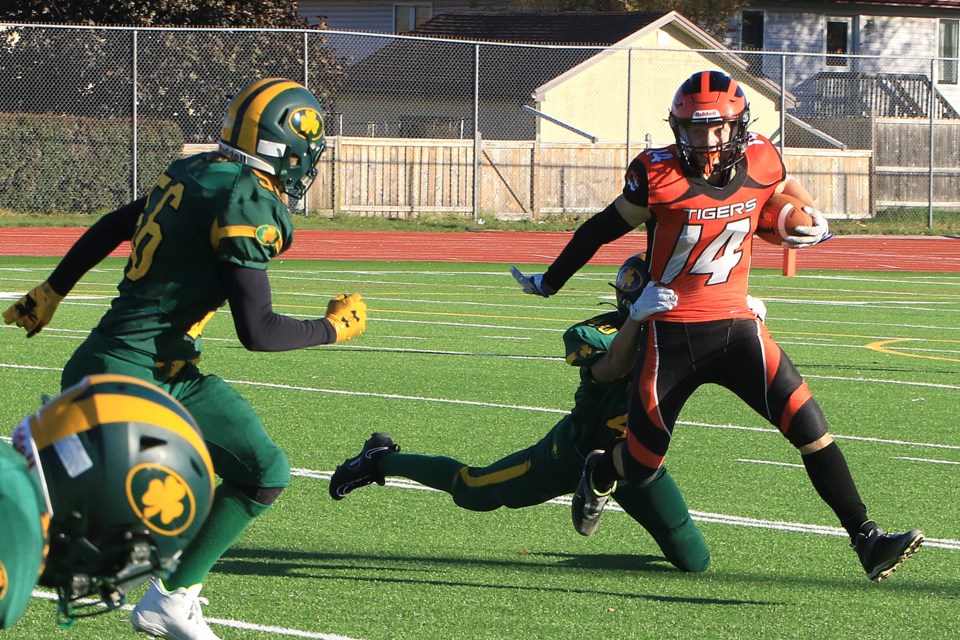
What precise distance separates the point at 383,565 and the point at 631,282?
148 cm

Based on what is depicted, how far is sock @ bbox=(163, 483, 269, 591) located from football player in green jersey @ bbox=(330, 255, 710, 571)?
135 cm

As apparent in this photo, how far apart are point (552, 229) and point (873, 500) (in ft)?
66.7

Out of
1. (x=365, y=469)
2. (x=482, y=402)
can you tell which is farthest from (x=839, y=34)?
(x=365, y=469)

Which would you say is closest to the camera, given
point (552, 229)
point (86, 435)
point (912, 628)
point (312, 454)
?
point (86, 435)

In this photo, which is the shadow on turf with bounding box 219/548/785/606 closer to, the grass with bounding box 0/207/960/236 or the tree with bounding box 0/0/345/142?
the tree with bounding box 0/0/345/142

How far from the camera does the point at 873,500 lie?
6934 millimetres

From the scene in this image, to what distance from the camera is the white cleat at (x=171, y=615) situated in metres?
4.53

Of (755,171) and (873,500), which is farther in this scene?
(873,500)

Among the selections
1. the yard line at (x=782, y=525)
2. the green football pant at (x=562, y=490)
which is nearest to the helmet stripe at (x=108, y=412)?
the green football pant at (x=562, y=490)

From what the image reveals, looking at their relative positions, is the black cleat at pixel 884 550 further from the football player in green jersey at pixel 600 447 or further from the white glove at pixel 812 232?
the white glove at pixel 812 232

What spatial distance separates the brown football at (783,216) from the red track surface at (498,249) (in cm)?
1532

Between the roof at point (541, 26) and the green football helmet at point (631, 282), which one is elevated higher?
the roof at point (541, 26)

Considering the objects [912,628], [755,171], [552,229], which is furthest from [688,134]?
[552,229]

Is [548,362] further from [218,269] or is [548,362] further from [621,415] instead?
[218,269]
